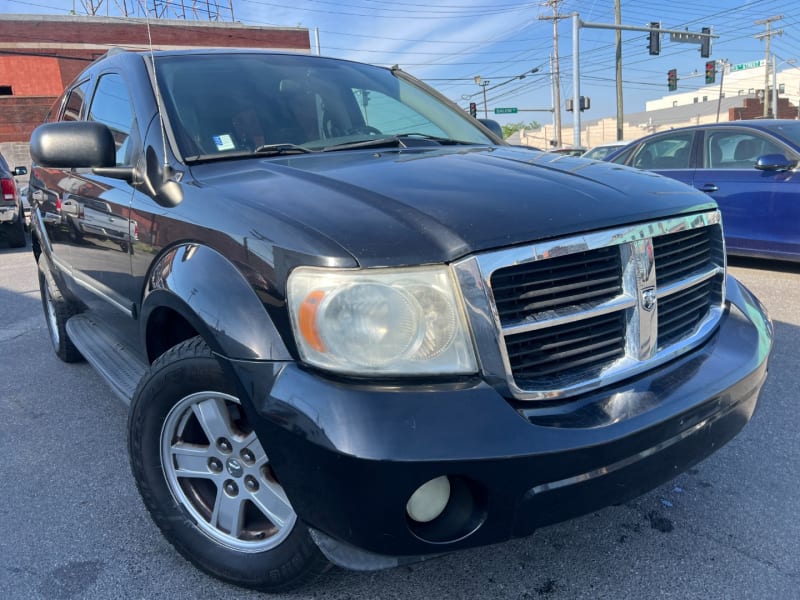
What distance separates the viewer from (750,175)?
6211mm

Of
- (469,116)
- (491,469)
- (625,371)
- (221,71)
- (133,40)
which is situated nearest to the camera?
(491,469)

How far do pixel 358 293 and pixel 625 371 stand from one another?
0.79 metres

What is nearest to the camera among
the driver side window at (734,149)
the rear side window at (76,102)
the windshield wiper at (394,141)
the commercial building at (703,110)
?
the windshield wiper at (394,141)

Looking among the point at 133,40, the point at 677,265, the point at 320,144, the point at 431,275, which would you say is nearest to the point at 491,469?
the point at 431,275

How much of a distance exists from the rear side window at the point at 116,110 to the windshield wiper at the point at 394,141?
0.88 meters

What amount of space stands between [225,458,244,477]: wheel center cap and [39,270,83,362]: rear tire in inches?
98.3

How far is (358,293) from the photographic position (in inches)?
62.0

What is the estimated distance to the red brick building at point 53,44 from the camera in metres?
26.7

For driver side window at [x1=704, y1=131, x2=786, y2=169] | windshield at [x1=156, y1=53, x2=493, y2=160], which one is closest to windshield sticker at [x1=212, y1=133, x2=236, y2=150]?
windshield at [x1=156, y1=53, x2=493, y2=160]

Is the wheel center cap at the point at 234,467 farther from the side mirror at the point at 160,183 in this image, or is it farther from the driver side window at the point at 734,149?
the driver side window at the point at 734,149

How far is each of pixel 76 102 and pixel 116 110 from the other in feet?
3.78

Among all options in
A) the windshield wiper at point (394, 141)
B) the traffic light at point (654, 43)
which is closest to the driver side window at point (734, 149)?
the windshield wiper at point (394, 141)

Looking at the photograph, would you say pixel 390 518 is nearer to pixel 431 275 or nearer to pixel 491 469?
pixel 491 469

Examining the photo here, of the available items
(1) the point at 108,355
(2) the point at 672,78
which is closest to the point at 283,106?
(1) the point at 108,355
